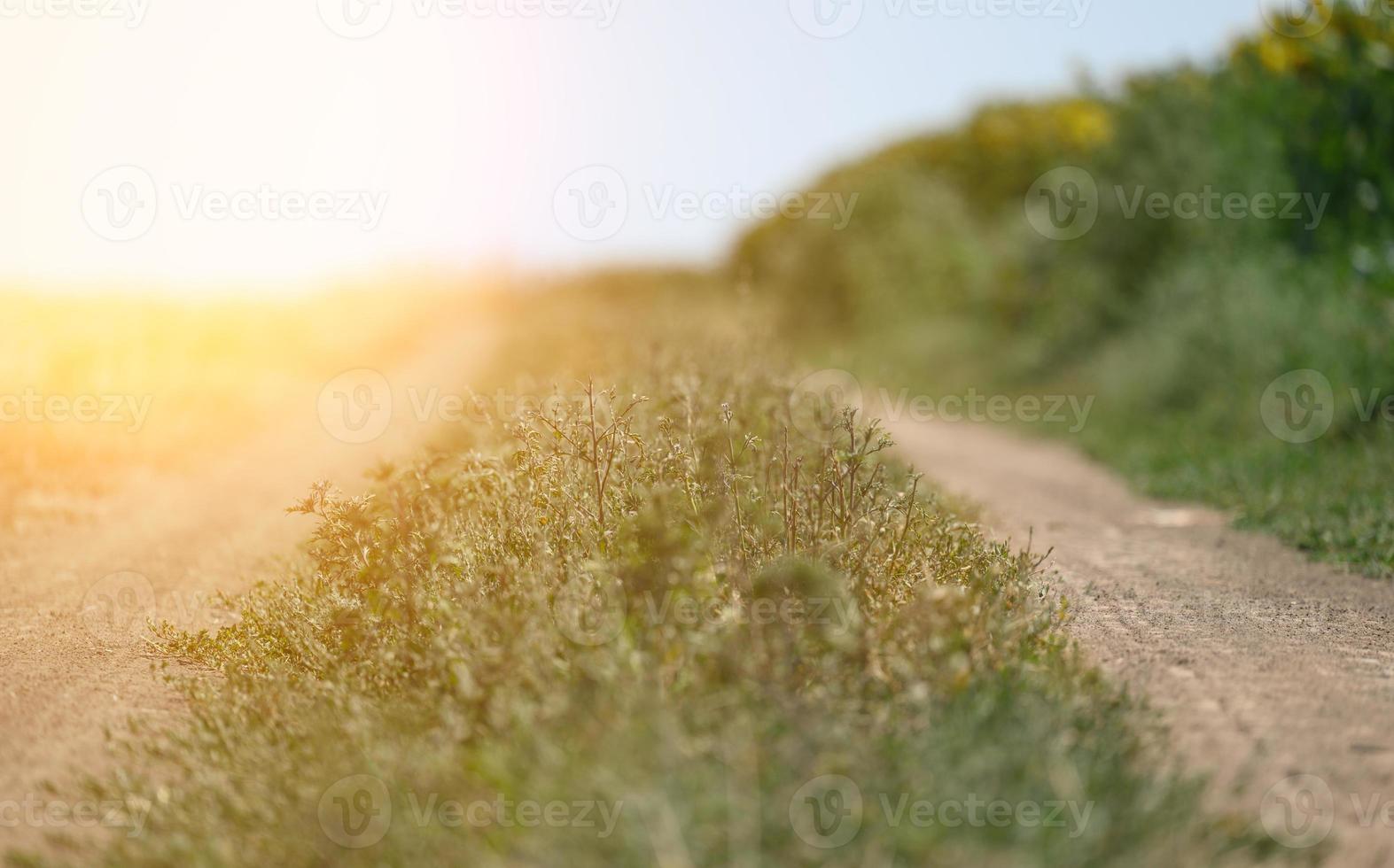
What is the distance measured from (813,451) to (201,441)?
8.22 meters

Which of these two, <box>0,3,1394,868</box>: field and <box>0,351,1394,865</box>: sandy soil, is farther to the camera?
<box>0,351,1394,865</box>: sandy soil

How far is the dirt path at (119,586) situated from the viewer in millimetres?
3900

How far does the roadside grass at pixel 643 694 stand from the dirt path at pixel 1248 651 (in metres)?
0.26

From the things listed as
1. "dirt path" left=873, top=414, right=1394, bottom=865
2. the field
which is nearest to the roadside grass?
the field

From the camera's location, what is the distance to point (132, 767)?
3.72 m

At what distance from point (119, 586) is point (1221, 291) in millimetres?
13442

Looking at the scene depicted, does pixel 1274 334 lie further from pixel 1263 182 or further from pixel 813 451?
pixel 813 451

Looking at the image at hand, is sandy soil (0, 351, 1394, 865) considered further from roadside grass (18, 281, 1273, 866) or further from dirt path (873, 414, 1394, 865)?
roadside grass (18, 281, 1273, 866)

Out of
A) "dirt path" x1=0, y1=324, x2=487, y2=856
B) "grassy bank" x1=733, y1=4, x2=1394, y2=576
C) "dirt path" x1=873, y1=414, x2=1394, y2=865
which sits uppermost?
"grassy bank" x1=733, y1=4, x2=1394, y2=576

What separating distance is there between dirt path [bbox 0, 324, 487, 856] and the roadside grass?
0.88 feet

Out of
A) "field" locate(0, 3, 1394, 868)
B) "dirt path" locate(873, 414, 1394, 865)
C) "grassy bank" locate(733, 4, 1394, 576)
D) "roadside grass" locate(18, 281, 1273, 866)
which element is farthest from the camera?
"grassy bank" locate(733, 4, 1394, 576)

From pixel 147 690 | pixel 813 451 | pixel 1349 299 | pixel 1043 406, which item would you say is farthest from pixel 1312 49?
pixel 147 690

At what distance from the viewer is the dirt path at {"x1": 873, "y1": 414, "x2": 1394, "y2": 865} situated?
122 inches

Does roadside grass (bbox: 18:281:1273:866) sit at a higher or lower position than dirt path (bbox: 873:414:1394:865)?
higher
